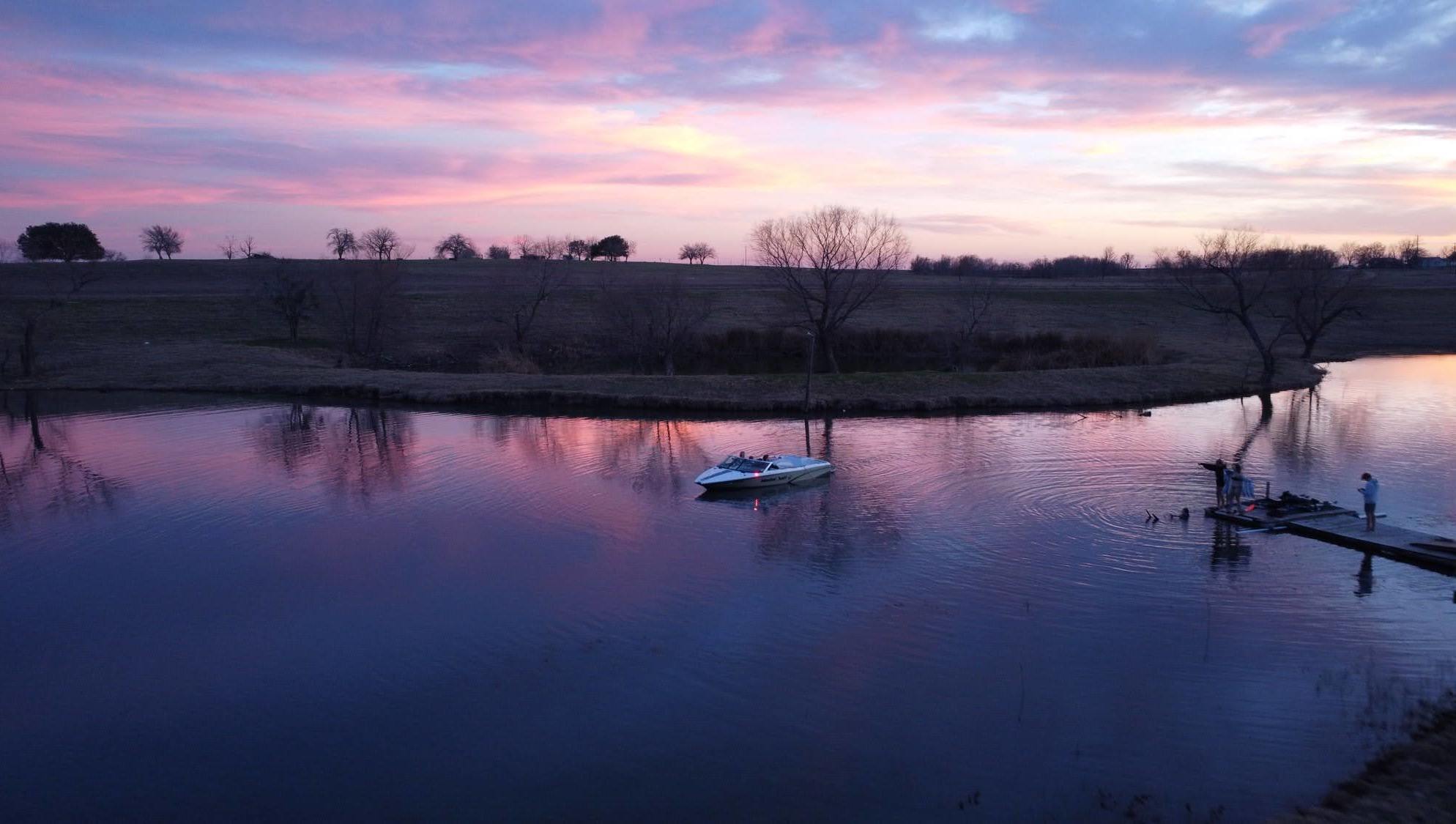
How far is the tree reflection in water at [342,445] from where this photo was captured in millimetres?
31203

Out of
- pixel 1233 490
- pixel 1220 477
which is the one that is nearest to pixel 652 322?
pixel 1220 477

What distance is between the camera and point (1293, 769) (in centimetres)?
1260

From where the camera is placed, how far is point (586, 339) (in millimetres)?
71125

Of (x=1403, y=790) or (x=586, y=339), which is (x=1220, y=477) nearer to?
(x=1403, y=790)

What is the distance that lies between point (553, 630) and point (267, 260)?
126957mm

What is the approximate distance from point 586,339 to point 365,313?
51.5ft

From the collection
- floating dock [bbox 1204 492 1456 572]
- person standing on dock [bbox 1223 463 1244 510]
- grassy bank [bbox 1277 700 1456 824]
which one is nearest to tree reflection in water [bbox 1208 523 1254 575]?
floating dock [bbox 1204 492 1456 572]

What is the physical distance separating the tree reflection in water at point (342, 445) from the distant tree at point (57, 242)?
9094cm

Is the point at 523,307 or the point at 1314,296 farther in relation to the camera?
the point at 523,307

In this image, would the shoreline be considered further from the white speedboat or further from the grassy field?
the white speedboat

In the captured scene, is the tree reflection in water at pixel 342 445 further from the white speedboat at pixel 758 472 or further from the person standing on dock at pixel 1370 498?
the person standing on dock at pixel 1370 498

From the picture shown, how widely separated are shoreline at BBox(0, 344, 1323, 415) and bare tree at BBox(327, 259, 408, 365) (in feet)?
20.6

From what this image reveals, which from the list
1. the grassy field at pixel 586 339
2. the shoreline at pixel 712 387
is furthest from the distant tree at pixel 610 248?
the shoreline at pixel 712 387

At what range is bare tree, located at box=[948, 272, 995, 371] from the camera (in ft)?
203
